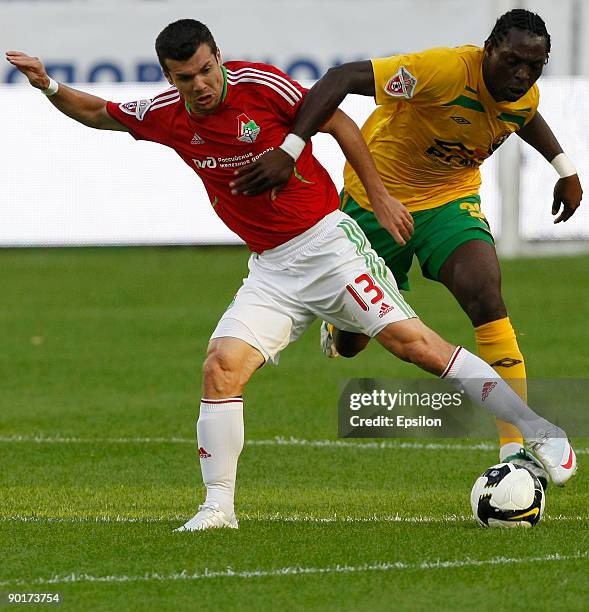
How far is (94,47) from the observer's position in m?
24.1

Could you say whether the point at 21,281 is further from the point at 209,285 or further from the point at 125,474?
the point at 125,474

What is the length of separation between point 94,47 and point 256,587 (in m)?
19.4

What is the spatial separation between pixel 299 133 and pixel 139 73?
57.3 ft

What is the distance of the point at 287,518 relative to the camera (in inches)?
279

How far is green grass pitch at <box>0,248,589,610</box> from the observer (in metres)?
5.65

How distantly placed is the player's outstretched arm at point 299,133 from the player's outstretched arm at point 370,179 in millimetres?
89

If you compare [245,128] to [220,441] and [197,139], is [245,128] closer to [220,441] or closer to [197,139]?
[197,139]

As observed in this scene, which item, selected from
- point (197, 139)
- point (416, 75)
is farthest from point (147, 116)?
point (416, 75)

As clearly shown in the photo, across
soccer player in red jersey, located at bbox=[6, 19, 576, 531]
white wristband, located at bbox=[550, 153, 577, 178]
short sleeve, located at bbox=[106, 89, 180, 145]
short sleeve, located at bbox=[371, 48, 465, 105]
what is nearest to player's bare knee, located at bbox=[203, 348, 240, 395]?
soccer player in red jersey, located at bbox=[6, 19, 576, 531]

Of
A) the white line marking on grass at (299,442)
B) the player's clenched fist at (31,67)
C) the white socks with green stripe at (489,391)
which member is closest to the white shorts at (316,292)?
the white socks with green stripe at (489,391)

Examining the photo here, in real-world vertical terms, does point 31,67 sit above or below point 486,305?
above

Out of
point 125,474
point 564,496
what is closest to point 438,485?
point 564,496

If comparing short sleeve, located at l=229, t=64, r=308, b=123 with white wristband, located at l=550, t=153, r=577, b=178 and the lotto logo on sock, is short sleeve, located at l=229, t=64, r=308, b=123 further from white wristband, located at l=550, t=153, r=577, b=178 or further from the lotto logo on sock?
white wristband, located at l=550, t=153, r=577, b=178

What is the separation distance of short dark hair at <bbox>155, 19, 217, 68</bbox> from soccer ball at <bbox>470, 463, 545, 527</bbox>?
2.29m
